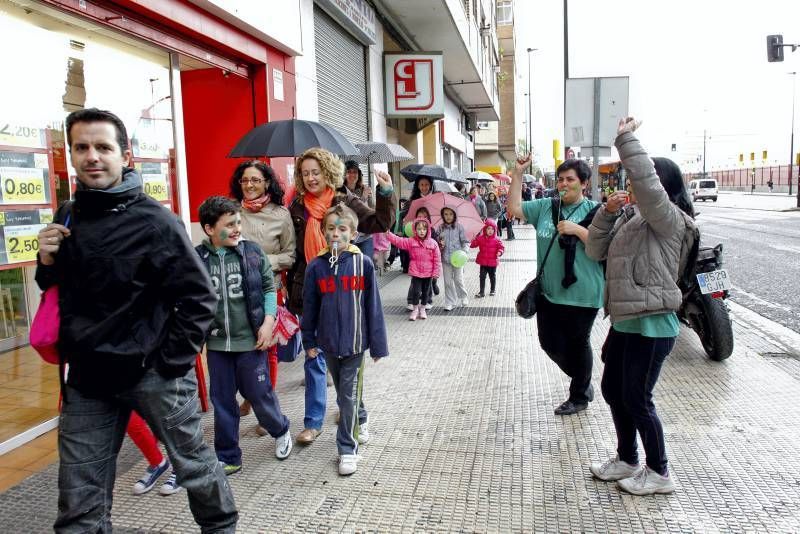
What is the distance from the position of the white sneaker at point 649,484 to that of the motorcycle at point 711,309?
266 cm

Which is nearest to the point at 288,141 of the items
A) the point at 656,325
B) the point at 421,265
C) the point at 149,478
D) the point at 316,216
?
the point at 316,216

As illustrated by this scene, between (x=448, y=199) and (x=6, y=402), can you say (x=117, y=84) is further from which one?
(x=448, y=199)

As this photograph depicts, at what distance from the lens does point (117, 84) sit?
18.4 ft

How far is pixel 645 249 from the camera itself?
3.13m

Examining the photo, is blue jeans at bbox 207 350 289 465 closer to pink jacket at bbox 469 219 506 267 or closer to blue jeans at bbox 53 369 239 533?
blue jeans at bbox 53 369 239 533

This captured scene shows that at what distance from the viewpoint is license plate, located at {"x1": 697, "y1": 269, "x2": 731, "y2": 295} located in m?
5.37

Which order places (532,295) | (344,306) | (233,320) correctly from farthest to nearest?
(532,295) < (344,306) < (233,320)

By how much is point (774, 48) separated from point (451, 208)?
2114 cm

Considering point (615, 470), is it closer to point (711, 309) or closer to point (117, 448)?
point (117, 448)

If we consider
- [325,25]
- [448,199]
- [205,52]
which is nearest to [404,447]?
[205,52]

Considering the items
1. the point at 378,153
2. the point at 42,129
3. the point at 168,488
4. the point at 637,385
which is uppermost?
the point at 378,153

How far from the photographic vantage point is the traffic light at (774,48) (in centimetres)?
2347

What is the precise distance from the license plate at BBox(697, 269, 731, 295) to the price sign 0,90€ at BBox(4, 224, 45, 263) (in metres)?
5.16

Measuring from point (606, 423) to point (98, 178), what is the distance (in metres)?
3.48
